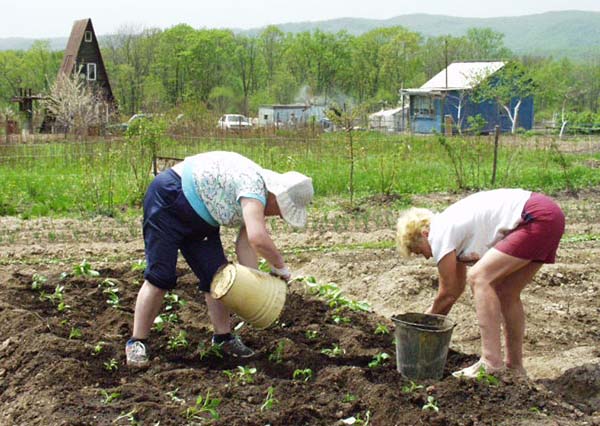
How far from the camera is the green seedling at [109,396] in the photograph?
12.5 feet

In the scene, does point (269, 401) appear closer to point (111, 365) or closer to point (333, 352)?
point (333, 352)

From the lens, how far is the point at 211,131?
19.7 meters

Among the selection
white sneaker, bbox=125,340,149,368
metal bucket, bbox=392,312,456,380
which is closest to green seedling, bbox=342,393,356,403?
metal bucket, bbox=392,312,456,380

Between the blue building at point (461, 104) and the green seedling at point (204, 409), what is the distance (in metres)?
37.8

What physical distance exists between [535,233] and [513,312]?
0.54 meters

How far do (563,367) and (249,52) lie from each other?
208 ft

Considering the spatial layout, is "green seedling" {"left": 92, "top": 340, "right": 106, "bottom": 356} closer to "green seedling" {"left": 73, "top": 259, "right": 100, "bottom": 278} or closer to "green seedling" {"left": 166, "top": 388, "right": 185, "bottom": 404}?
"green seedling" {"left": 166, "top": 388, "right": 185, "bottom": 404}

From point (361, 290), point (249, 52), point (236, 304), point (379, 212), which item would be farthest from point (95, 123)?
point (249, 52)

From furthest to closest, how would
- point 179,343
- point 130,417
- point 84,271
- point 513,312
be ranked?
1. point 84,271
2. point 179,343
3. point 513,312
4. point 130,417

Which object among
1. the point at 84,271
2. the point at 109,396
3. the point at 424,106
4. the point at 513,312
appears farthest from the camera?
the point at 424,106

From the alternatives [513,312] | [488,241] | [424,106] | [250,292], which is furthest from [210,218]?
[424,106]

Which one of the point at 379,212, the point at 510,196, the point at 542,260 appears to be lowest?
the point at 379,212

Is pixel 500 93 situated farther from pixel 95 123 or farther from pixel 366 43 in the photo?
pixel 366 43

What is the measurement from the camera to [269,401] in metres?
3.75
